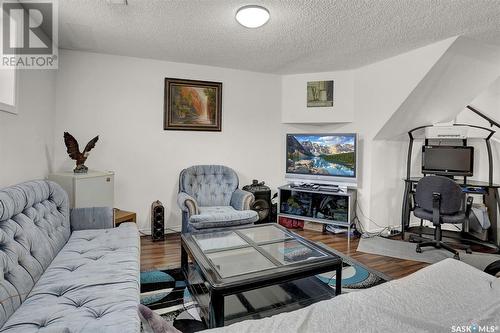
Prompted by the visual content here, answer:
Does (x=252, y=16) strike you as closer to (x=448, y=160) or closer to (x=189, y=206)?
(x=189, y=206)

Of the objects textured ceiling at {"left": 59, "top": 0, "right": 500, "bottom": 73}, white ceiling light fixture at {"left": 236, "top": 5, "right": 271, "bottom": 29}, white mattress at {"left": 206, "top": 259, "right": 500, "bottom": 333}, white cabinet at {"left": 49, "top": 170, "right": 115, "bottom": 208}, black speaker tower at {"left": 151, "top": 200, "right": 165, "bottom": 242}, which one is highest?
textured ceiling at {"left": 59, "top": 0, "right": 500, "bottom": 73}

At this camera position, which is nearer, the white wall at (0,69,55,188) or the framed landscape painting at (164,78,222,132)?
the white wall at (0,69,55,188)

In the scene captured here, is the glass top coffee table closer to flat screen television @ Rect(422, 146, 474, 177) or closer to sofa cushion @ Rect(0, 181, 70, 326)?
sofa cushion @ Rect(0, 181, 70, 326)

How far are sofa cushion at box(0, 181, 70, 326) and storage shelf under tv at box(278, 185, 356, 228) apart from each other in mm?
2755

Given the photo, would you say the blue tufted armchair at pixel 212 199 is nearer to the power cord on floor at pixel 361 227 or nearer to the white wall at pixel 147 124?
the white wall at pixel 147 124

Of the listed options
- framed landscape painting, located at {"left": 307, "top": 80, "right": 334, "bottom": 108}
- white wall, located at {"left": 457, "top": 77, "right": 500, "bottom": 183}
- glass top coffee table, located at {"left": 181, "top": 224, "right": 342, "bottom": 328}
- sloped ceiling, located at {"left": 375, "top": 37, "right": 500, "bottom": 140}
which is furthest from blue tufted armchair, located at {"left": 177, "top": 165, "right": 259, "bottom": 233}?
white wall, located at {"left": 457, "top": 77, "right": 500, "bottom": 183}

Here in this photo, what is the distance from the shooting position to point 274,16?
2.42 m

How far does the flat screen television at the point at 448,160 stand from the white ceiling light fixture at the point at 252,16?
2.87m

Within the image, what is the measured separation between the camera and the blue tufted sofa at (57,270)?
3.95 feet

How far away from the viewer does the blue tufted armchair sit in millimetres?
2947

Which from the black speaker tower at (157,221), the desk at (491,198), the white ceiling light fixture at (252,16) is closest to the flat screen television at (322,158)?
the desk at (491,198)

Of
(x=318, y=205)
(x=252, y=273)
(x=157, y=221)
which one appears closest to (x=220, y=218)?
(x=157, y=221)

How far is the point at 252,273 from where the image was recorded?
1715mm

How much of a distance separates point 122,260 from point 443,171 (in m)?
3.88
